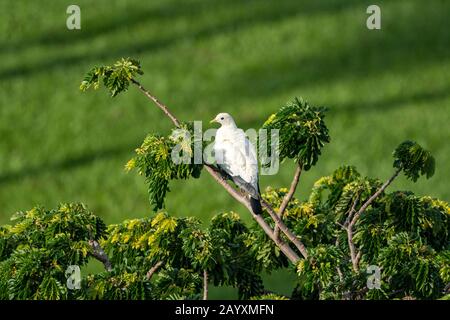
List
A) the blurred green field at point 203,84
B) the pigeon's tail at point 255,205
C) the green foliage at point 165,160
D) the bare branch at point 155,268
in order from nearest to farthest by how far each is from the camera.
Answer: the green foliage at point 165,160, the pigeon's tail at point 255,205, the bare branch at point 155,268, the blurred green field at point 203,84

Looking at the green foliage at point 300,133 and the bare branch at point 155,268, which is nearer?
the green foliage at point 300,133

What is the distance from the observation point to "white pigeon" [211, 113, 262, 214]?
24.0ft

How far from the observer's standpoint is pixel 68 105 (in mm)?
18031

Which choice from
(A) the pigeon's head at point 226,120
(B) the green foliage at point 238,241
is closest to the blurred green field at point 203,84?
(A) the pigeon's head at point 226,120

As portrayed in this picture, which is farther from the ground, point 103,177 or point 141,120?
point 141,120

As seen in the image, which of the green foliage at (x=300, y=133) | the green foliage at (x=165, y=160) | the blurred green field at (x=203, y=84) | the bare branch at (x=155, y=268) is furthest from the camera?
the blurred green field at (x=203, y=84)

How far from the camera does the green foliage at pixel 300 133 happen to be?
22.7 feet

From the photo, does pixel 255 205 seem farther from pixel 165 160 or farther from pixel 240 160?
pixel 165 160

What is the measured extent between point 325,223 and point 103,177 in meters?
8.70

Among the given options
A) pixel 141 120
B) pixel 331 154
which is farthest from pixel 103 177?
pixel 331 154

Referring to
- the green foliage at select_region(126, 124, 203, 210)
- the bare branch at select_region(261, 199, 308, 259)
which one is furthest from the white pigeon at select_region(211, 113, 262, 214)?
the green foliage at select_region(126, 124, 203, 210)

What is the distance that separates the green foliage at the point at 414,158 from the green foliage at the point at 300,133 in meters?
0.85

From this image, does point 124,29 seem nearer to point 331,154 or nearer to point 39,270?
point 331,154

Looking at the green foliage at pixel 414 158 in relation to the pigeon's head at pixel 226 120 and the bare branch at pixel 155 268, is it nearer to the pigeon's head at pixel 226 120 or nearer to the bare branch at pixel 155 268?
the pigeon's head at pixel 226 120
